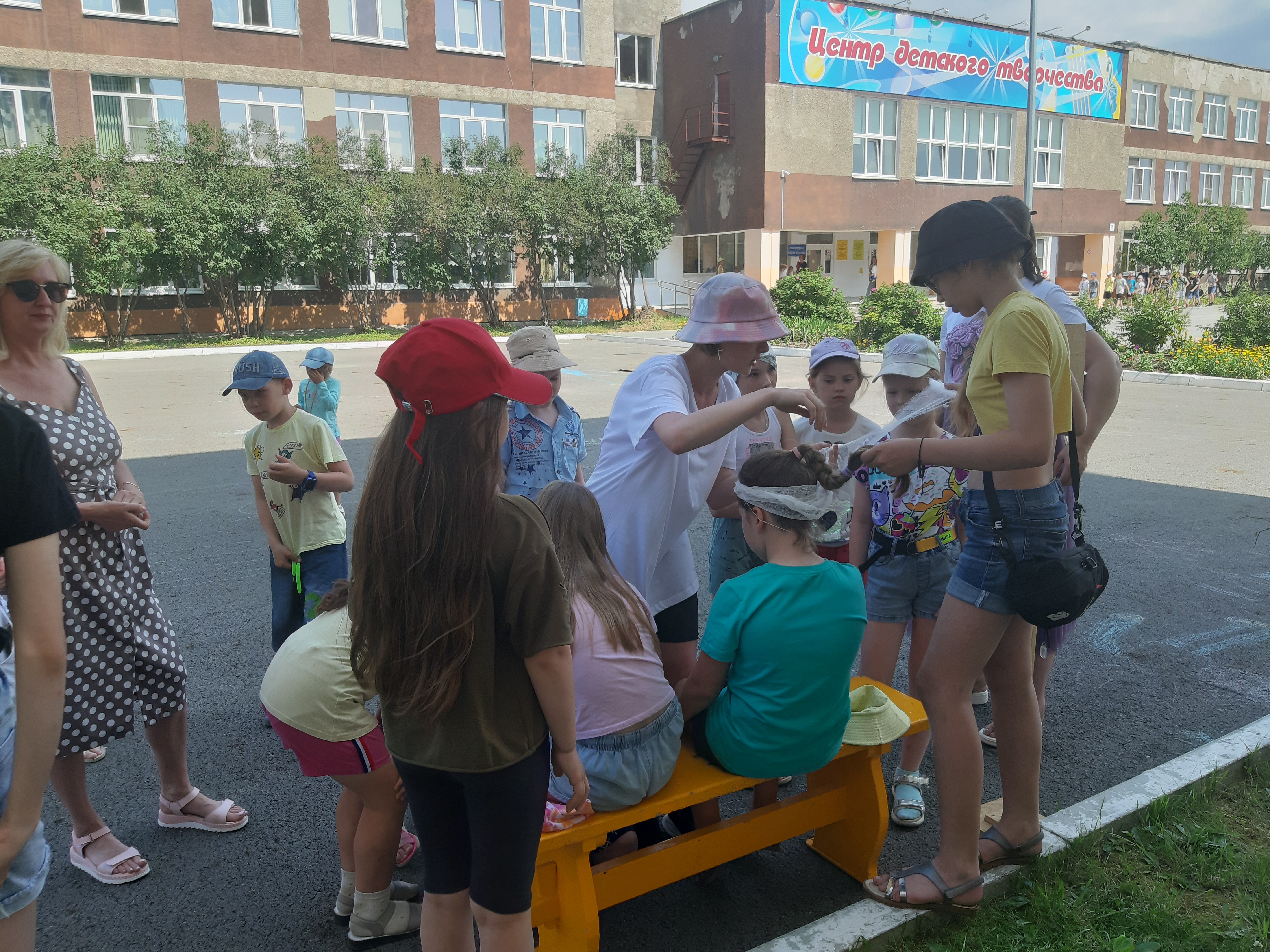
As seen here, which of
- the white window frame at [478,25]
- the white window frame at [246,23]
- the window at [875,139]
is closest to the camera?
the white window frame at [246,23]

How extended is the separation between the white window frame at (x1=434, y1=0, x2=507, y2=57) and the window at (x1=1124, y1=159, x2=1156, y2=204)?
109 ft

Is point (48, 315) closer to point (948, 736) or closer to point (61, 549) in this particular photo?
→ point (61, 549)

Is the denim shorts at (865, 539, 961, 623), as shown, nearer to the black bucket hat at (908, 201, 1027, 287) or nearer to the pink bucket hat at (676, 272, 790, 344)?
the pink bucket hat at (676, 272, 790, 344)

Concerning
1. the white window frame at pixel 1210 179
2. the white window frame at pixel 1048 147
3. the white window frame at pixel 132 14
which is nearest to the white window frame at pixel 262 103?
the white window frame at pixel 132 14

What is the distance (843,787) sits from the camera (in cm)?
303

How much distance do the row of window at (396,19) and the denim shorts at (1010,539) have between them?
32.0 metres

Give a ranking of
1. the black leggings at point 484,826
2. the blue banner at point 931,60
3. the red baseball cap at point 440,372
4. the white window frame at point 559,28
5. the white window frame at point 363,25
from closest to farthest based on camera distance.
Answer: the red baseball cap at point 440,372 → the black leggings at point 484,826 → the white window frame at point 363,25 → the white window frame at point 559,28 → the blue banner at point 931,60

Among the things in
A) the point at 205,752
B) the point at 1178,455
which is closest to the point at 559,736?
the point at 205,752

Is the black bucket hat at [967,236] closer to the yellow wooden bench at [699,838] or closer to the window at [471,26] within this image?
the yellow wooden bench at [699,838]

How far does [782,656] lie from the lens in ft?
8.61

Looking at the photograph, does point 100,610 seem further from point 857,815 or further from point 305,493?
point 857,815

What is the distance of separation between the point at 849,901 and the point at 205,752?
2.77 m

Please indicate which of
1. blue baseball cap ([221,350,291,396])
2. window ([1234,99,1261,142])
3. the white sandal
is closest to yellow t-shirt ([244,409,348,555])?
blue baseball cap ([221,350,291,396])

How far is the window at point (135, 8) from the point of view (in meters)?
26.4
